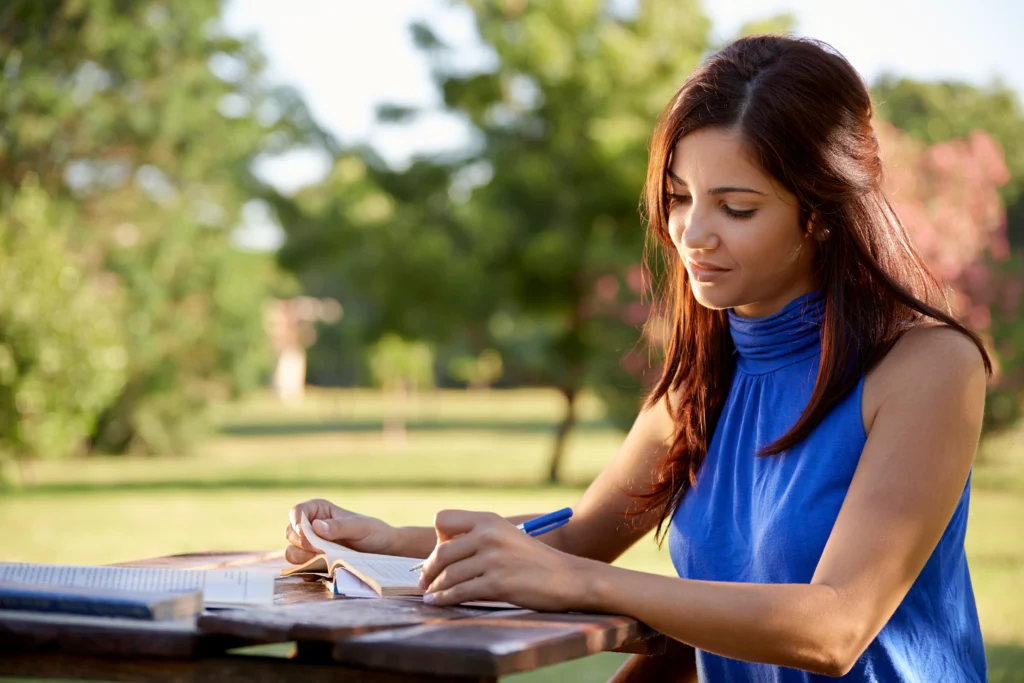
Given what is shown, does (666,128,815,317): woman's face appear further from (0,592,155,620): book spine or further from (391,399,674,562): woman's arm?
(0,592,155,620): book spine

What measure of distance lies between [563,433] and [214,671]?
15.0 metres

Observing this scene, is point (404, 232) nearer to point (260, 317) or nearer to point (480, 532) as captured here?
point (260, 317)

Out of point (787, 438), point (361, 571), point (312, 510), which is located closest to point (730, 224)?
point (787, 438)

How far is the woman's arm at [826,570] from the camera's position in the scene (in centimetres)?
148

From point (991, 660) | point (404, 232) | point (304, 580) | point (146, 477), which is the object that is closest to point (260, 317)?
point (146, 477)

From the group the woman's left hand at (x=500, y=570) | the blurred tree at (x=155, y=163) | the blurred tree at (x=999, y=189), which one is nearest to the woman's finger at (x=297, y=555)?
the woman's left hand at (x=500, y=570)

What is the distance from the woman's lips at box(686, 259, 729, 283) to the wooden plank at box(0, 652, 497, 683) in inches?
30.1

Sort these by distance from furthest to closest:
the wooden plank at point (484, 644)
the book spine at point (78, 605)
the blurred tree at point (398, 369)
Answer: the blurred tree at point (398, 369), the book spine at point (78, 605), the wooden plank at point (484, 644)

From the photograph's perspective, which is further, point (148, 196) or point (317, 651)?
point (148, 196)

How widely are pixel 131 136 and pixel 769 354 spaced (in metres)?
19.2

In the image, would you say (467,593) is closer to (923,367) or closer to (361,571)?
(361,571)

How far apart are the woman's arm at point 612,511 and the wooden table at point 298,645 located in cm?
62

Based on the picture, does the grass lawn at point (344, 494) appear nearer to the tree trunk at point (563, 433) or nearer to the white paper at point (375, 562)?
the tree trunk at point (563, 433)

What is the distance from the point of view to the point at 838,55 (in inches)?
72.4
